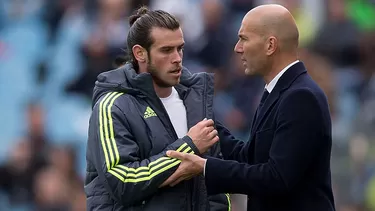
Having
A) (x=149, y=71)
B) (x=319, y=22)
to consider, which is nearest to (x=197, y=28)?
(x=319, y=22)

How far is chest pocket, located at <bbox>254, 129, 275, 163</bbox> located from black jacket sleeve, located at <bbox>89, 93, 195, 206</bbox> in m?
0.33

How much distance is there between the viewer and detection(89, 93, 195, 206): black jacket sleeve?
15.9ft

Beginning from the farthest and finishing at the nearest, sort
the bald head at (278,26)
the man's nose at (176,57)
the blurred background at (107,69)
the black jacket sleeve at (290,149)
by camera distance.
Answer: the blurred background at (107,69), the man's nose at (176,57), the bald head at (278,26), the black jacket sleeve at (290,149)

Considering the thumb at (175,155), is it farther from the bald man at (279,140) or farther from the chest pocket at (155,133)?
the chest pocket at (155,133)

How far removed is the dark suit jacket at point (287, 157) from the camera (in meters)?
4.67

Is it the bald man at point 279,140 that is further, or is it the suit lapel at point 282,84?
the suit lapel at point 282,84

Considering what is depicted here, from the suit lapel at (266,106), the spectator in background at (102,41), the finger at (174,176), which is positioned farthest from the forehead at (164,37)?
the spectator in background at (102,41)

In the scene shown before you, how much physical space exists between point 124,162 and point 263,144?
0.68 metres

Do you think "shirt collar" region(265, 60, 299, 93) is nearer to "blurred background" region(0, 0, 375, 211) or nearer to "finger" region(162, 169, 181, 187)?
"finger" region(162, 169, 181, 187)

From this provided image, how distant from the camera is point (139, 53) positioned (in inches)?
203

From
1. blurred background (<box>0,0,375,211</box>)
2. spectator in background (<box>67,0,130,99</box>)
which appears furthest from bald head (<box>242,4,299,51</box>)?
spectator in background (<box>67,0,130,99</box>)

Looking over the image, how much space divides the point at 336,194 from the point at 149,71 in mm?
4147

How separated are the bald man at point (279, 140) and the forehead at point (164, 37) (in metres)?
0.33

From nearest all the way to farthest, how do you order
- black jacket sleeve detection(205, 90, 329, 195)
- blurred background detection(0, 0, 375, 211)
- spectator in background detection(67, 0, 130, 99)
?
black jacket sleeve detection(205, 90, 329, 195) < blurred background detection(0, 0, 375, 211) < spectator in background detection(67, 0, 130, 99)
